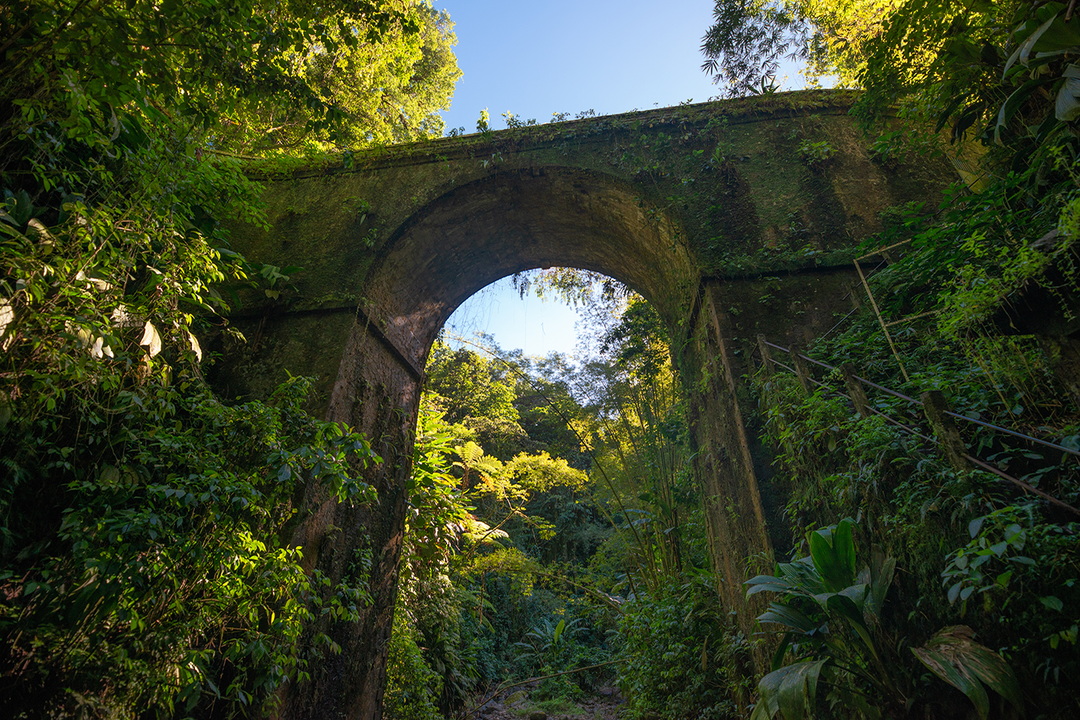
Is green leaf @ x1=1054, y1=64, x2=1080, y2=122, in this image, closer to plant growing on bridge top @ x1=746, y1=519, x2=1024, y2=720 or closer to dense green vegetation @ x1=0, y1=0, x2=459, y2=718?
plant growing on bridge top @ x1=746, y1=519, x2=1024, y2=720

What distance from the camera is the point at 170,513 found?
Result: 2.48 metres

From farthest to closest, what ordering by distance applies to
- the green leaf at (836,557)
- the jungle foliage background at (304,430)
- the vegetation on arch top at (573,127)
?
the vegetation on arch top at (573,127)
the green leaf at (836,557)
the jungle foliage background at (304,430)

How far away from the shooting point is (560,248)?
570 centimetres

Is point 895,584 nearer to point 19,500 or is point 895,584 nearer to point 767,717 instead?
point 767,717

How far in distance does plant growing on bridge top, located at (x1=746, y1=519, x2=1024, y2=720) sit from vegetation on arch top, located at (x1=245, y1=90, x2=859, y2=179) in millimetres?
4058

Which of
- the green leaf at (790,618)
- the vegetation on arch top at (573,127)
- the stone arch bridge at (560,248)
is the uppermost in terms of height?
the vegetation on arch top at (573,127)

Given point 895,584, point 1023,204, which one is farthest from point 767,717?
point 1023,204

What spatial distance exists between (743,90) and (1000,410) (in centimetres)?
375

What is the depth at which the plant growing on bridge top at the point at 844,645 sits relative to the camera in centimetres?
172

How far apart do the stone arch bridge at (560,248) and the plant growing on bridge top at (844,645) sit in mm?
998

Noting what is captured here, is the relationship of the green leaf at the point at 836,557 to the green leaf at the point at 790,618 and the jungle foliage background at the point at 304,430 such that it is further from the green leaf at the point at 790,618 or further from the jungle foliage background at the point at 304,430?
the green leaf at the point at 790,618

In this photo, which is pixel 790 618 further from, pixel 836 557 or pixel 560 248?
pixel 560 248

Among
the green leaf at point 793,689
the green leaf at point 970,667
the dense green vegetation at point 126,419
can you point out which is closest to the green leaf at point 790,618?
the green leaf at point 793,689

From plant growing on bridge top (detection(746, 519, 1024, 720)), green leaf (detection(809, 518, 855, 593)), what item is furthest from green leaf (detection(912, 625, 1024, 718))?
green leaf (detection(809, 518, 855, 593))
